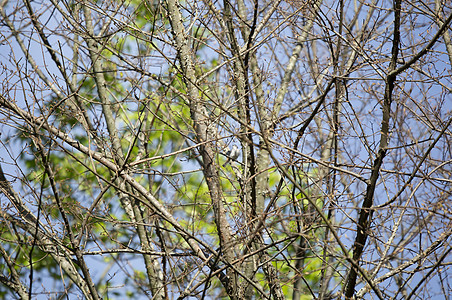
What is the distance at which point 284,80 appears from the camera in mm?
6137

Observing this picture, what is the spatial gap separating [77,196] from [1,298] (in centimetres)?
222

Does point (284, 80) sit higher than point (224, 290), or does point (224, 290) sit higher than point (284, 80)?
point (284, 80)

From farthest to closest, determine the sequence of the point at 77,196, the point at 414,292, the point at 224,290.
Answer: the point at 77,196, the point at 224,290, the point at 414,292

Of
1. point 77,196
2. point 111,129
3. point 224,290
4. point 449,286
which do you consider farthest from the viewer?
point 77,196

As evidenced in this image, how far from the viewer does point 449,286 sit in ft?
13.6

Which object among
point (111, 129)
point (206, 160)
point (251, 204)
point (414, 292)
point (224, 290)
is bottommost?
point (414, 292)

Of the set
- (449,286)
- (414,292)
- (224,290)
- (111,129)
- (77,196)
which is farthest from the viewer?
(77,196)

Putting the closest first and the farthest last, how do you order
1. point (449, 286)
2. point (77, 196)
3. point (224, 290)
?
1. point (449, 286)
2. point (224, 290)
3. point (77, 196)

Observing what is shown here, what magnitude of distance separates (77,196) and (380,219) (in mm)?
5018

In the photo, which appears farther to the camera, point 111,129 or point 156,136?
point 156,136

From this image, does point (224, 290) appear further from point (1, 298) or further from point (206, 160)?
point (1, 298)

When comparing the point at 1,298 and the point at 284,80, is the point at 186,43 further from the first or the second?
the point at 1,298

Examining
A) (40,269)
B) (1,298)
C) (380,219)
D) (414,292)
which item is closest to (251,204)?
(380,219)

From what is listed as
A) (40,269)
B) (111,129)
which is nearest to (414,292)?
(111,129)
